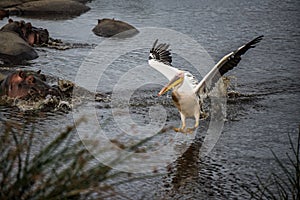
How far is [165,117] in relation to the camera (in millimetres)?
8906

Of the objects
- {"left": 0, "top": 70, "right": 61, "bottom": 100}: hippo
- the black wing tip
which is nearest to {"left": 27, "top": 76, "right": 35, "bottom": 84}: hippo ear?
{"left": 0, "top": 70, "right": 61, "bottom": 100}: hippo

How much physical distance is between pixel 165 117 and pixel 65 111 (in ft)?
4.00

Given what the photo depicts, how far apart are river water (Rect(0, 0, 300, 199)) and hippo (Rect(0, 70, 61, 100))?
344mm

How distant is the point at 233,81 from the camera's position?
11039mm

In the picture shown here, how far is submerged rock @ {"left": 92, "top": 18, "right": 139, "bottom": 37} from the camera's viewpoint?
600 inches

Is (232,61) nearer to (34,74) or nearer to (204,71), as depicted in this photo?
(34,74)

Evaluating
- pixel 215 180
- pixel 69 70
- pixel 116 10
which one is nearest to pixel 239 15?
pixel 116 10

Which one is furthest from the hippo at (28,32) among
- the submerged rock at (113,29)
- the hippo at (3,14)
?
the hippo at (3,14)

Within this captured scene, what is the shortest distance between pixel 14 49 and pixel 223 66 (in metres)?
5.75

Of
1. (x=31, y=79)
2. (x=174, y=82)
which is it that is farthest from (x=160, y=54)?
(x=31, y=79)

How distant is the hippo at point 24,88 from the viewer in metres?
9.02

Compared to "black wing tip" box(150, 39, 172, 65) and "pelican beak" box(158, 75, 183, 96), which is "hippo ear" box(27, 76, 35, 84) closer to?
"black wing tip" box(150, 39, 172, 65)

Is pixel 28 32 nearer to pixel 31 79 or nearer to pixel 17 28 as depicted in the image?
pixel 17 28

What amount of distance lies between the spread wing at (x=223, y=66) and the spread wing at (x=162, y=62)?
39 centimetres
